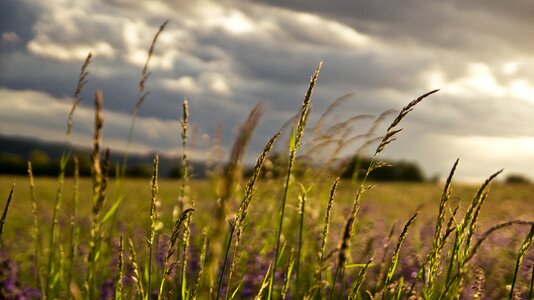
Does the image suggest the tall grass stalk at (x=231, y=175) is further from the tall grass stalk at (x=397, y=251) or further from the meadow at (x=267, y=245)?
the tall grass stalk at (x=397, y=251)

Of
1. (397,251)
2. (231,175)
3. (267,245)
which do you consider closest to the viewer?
(231,175)

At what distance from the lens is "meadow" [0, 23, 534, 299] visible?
1.88 m

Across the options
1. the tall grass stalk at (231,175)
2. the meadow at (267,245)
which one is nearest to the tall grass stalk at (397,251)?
the meadow at (267,245)

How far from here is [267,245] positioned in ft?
16.4

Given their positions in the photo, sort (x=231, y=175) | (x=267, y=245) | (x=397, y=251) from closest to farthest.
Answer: (x=231, y=175), (x=397, y=251), (x=267, y=245)

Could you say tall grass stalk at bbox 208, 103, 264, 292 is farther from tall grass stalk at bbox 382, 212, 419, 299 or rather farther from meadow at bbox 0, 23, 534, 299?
tall grass stalk at bbox 382, 212, 419, 299

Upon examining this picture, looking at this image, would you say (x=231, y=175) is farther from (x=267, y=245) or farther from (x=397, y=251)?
(x=267, y=245)

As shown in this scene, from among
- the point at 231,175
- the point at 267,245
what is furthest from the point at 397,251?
the point at 267,245

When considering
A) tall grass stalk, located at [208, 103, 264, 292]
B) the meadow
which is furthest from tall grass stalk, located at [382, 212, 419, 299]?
tall grass stalk, located at [208, 103, 264, 292]

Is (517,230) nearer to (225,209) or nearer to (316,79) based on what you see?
(316,79)

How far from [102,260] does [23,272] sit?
3779 millimetres

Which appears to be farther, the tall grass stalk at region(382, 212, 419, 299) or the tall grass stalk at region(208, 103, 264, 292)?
the tall grass stalk at region(382, 212, 419, 299)

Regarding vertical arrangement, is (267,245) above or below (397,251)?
below

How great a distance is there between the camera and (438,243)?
2.11 metres
